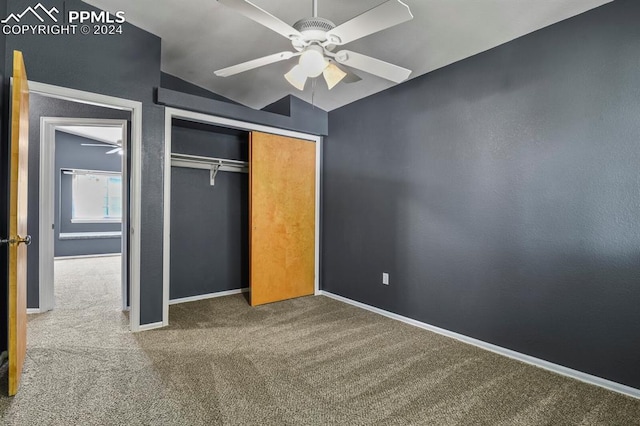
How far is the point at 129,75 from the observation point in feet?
9.66

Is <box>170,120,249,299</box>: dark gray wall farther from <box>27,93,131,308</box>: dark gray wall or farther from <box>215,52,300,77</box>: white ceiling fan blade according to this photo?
<box>215,52,300,77</box>: white ceiling fan blade

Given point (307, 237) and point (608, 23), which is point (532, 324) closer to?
point (608, 23)

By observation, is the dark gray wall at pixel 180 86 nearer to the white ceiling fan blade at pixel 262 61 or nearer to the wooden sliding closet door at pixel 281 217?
the wooden sliding closet door at pixel 281 217

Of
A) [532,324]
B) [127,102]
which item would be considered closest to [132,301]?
[127,102]

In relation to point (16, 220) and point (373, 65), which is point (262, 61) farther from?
point (16, 220)

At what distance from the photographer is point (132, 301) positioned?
301cm

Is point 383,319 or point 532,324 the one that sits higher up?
point 532,324

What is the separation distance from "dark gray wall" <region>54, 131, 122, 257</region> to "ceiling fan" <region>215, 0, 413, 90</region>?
678 centimetres

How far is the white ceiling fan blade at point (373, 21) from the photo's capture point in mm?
1439

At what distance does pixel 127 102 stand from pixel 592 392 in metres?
4.13

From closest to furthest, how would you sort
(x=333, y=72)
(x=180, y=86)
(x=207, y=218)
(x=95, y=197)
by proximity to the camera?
(x=333, y=72)
(x=180, y=86)
(x=207, y=218)
(x=95, y=197)

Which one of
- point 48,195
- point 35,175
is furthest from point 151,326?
point 35,175

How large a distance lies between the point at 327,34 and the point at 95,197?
25.6 ft

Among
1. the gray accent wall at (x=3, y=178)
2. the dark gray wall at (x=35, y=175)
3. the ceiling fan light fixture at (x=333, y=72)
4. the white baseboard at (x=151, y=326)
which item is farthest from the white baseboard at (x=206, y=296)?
the ceiling fan light fixture at (x=333, y=72)
